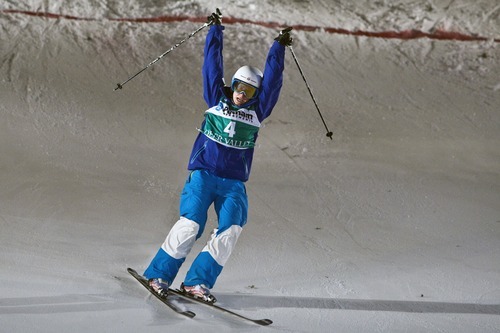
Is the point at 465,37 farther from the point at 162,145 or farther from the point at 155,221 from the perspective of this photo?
the point at 155,221

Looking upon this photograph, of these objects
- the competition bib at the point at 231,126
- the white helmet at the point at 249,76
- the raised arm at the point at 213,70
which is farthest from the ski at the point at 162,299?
the white helmet at the point at 249,76

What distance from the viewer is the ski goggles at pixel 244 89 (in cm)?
367

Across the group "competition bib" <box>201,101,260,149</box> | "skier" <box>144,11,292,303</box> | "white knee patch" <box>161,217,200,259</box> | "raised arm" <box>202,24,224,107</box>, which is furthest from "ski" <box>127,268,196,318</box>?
"raised arm" <box>202,24,224,107</box>

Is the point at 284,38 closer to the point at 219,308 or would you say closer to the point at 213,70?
the point at 213,70

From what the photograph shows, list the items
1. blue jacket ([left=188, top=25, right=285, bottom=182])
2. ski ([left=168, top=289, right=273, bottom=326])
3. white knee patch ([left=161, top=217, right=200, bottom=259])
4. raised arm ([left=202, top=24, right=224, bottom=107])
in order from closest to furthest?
ski ([left=168, top=289, right=273, bottom=326])
white knee patch ([left=161, top=217, right=200, bottom=259])
blue jacket ([left=188, top=25, right=285, bottom=182])
raised arm ([left=202, top=24, right=224, bottom=107])

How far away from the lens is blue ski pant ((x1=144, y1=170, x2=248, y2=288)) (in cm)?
344

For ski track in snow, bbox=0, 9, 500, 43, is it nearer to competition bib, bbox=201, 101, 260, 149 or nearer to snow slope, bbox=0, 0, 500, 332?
snow slope, bbox=0, 0, 500, 332

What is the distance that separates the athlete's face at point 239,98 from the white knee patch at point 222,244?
1.81 ft

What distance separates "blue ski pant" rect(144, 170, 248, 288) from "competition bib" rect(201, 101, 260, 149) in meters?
0.18

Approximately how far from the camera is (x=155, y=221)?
4520mm

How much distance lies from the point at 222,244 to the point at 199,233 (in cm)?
12

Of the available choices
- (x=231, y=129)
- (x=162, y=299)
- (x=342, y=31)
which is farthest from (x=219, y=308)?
(x=342, y=31)

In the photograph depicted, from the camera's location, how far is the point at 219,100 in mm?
3746

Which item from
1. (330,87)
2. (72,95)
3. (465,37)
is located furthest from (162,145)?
(465,37)
